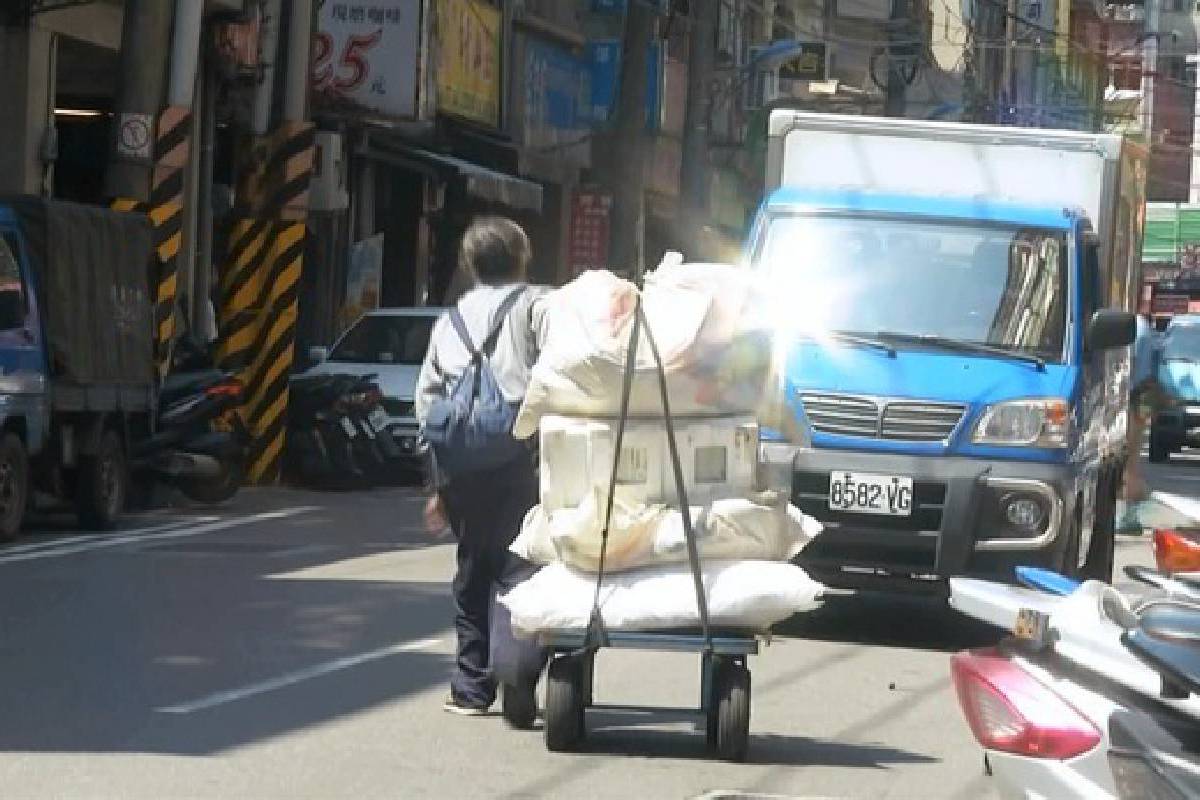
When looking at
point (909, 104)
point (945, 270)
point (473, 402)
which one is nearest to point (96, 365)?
point (945, 270)

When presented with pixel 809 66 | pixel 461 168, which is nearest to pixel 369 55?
pixel 461 168

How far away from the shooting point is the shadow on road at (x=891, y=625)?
13.7 metres

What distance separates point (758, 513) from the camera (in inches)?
366

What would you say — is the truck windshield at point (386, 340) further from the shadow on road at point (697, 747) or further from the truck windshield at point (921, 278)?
the shadow on road at point (697, 747)

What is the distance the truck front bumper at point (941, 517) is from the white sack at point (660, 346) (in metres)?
3.75

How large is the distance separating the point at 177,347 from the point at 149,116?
2.28 metres

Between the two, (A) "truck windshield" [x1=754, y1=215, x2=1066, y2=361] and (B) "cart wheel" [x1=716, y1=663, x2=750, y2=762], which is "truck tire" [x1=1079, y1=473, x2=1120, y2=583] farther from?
(B) "cart wheel" [x1=716, y1=663, x2=750, y2=762]

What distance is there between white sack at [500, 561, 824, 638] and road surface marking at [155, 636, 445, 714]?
166 centimetres

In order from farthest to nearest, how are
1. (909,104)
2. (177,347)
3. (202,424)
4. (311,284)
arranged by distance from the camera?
(909,104) < (311,284) < (177,347) < (202,424)

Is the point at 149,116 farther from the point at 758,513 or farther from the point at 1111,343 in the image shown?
the point at 758,513

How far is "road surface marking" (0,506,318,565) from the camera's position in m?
16.4

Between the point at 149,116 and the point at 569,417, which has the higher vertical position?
the point at 149,116

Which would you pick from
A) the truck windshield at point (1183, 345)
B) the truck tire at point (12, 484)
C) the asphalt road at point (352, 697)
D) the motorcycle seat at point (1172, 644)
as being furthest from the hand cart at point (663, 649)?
the truck windshield at point (1183, 345)

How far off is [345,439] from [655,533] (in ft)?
48.3
